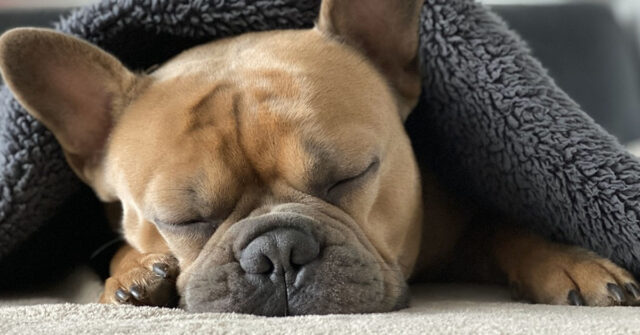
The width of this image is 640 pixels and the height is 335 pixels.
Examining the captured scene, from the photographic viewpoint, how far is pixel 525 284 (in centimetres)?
135

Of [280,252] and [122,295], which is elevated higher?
[280,252]

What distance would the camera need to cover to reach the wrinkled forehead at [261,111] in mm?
1216

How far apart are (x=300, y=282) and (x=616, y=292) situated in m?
0.47

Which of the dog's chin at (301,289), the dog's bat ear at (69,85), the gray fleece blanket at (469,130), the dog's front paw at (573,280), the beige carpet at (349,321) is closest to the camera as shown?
the beige carpet at (349,321)

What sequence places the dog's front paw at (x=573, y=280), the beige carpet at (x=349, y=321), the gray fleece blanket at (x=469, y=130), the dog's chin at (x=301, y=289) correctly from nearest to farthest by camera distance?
1. the beige carpet at (x=349, y=321)
2. the dog's chin at (x=301, y=289)
3. the dog's front paw at (x=573, y=280)
4. the gray fleece blanket at (x=469, y=130)

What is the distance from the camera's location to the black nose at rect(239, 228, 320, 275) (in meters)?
1.10

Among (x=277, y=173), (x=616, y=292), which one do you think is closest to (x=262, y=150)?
(x=277, y=173)

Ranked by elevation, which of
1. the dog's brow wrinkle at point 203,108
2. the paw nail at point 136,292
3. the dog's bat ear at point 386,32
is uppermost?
the dog's bat ear at point 386,32

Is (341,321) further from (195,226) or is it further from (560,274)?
(560,274)

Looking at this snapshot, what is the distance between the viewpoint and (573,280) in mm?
1267

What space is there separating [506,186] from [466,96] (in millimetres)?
174

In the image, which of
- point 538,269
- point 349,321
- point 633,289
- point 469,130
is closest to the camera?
point 349,321

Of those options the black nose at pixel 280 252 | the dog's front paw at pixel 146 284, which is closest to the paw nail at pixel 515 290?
the black nose at pixel 280 252

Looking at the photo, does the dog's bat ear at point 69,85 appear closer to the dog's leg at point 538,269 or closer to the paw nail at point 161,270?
the paw nail at point 161,270
